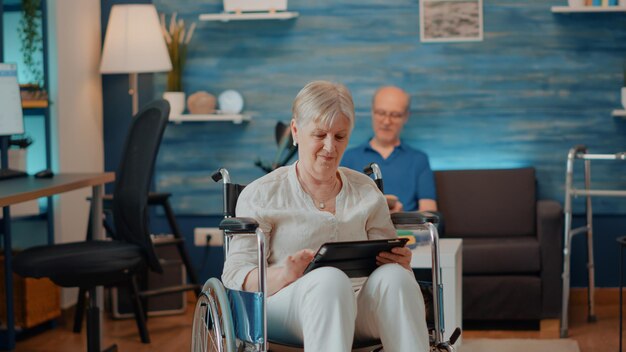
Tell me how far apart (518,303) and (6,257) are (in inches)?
94.0

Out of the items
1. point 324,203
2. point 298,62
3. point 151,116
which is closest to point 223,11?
point 298,62

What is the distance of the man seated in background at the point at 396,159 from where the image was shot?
210 inches

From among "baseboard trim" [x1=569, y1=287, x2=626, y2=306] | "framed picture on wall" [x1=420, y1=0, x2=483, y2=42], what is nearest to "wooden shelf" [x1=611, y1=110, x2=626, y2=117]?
"framed picture on wall" [x1=420, y1=0, x2=483, y2=42]

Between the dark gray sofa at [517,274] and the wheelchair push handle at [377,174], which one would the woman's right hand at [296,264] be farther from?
the dark gray sofa at [517,274]

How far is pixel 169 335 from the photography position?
5.04 m

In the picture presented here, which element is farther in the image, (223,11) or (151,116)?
(223,11)

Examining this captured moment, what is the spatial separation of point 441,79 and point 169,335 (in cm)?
198

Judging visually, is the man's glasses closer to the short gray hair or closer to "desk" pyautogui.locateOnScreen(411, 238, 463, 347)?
"desk" pyautogui.locateOnScreen(411, 238, 463, 347)

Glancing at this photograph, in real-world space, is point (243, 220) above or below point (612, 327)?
above

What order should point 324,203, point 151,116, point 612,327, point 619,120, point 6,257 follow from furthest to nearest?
1. point 619,120
2. point 612,327
3. point 6,257
4. point 151,116
5. point 324,203

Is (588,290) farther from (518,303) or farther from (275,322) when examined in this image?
(275,322)

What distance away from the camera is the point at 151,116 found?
4301mm

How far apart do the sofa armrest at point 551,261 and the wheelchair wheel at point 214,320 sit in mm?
2465

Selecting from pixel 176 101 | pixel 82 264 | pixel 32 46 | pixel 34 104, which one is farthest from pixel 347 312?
pixel 176 101
